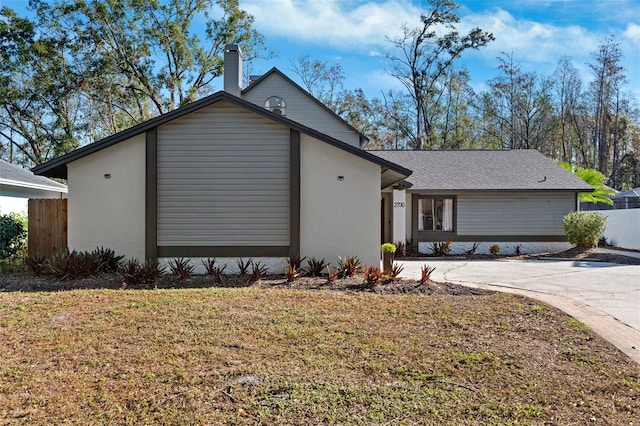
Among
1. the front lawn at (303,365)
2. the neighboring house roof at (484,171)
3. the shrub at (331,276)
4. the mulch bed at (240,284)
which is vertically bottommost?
the front lawn at (303,365)

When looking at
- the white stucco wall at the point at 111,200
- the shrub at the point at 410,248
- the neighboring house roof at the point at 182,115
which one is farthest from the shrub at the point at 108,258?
the shrub at the point at 410,248

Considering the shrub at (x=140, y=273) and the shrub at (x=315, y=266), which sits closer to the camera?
the shrub at (x=140, y=273)

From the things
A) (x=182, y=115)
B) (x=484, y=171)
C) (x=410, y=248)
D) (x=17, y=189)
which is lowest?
(x=410, y=248)

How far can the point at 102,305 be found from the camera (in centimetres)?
654

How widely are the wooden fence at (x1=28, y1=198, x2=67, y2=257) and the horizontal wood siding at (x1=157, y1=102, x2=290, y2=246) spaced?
2.66 metres

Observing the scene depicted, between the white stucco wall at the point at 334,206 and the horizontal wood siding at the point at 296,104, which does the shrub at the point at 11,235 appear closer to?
the white stucco wall at the point at 334,206

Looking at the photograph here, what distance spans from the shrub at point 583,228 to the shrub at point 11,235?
57.2 ft

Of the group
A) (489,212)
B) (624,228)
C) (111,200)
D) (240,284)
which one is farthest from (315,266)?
(624,228)

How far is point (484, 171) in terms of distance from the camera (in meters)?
16.7

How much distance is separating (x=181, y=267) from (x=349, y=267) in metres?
3.60

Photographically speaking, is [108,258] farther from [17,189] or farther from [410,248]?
[410,248]

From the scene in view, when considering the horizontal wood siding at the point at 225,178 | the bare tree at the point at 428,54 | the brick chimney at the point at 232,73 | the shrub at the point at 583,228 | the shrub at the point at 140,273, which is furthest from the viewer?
the bare tree at the point at 428,54

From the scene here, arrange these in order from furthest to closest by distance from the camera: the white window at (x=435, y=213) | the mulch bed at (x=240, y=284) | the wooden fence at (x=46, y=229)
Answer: the white window at (x=435, y=213) < the wooden fence at (x=46, y=229) < the mulch bed at (x=240, y=284)

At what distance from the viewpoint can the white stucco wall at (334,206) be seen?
9.51 metres
